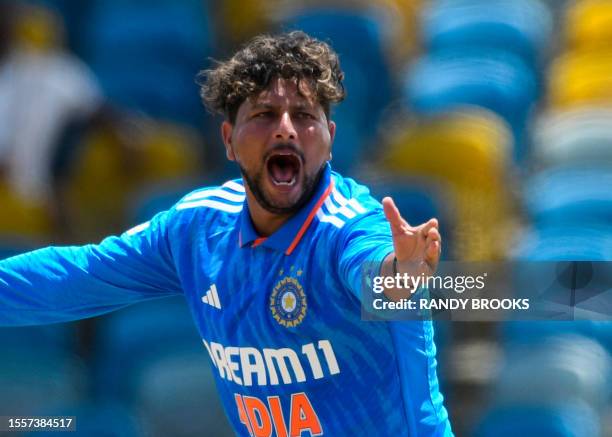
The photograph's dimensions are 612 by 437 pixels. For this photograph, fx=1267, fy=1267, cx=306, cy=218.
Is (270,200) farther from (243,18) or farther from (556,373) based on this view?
(243,18)

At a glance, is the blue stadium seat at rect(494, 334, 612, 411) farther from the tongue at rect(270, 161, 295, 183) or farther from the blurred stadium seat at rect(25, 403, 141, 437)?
the tongue at rect(270, 161, 295, 183)

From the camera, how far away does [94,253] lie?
3.03 metres

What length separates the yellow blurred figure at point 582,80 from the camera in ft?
18.8

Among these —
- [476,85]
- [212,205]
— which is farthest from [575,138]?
[212,205]

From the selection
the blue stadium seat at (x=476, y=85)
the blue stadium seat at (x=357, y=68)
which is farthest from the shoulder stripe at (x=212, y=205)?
the blue stadium seat at (x=476, y=85)

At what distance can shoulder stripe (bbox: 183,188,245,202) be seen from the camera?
3019 mm

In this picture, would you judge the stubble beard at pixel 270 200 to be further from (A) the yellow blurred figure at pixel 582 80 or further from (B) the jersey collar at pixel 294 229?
(A) the yellow blurred figure at pixel 582 80

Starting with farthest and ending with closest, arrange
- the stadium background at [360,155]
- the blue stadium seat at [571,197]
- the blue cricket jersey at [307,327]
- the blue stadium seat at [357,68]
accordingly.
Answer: the blue stadium seat at [357,68], the blue stadium seat at [571,197], the stadium background at [360,155], the blue cricket jersey at [307,327]

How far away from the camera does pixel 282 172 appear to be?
109 inches

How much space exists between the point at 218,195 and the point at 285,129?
39 cm

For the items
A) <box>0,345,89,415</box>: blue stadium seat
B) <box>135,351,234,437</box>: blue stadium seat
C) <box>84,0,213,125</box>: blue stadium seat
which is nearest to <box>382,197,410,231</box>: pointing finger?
<box>135,351,234,437</box>: blue stadium seat

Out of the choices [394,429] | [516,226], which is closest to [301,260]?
[394,429]

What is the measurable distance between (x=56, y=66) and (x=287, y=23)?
135cm

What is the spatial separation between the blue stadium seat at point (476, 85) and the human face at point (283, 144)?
2.86 metres
